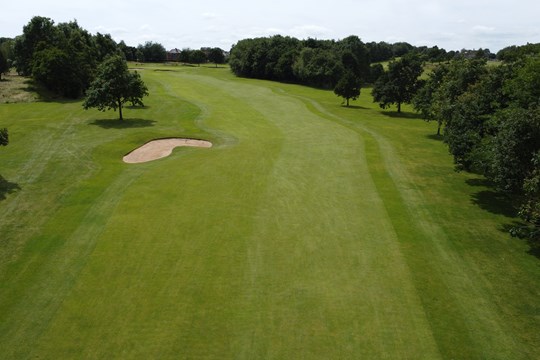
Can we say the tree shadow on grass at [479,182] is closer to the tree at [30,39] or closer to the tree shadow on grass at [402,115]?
the tree shadow on grass at [402,115]

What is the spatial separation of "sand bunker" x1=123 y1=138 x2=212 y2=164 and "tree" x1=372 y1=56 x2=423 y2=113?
41.3 m

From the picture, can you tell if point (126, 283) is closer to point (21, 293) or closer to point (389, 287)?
point (21, 293)

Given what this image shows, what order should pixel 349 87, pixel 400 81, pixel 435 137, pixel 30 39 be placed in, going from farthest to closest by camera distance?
pixel 30 39, pixel 349 87, pixel 400 81, pixel 435 137

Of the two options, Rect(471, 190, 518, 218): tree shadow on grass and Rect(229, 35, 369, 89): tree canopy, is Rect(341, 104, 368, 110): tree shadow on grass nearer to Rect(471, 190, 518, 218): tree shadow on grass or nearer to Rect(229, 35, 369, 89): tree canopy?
Rect(229, 35, 369, 89): tree canopy

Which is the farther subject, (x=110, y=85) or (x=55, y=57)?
(x=55, y=57)

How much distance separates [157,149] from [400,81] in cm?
4977

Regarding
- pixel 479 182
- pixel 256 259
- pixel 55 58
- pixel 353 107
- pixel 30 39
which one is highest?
pixel 30 39

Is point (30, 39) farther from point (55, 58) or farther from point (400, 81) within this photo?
point (400, 81)

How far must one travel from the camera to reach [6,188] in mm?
33156

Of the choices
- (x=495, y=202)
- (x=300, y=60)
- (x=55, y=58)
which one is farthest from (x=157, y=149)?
(x=300, y=60)

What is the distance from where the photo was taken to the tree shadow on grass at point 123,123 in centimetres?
5722

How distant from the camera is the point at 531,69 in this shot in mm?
31391

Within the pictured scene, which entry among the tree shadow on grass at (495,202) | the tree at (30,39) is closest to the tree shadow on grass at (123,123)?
the tree shadow on grass at (495,202)

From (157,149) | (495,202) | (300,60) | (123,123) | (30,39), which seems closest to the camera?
(495,202)
